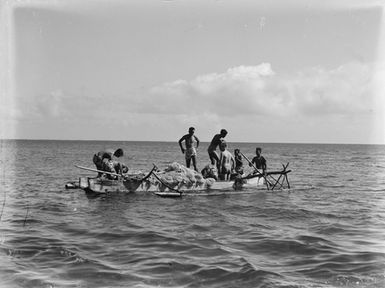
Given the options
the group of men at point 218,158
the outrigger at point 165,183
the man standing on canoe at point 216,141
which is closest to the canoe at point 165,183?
the outrigger at point 165,183

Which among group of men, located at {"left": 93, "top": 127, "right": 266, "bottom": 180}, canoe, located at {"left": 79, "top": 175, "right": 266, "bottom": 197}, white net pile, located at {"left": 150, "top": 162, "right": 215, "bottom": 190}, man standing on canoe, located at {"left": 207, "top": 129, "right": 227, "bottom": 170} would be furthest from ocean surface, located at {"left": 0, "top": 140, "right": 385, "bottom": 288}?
man standing on canoe, located at {"left": 207, "top": 129, "right": 227, "bottom": 170}

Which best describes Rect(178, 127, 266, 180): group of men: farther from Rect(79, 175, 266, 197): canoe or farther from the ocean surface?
the ocean surface

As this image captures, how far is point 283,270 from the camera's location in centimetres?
747

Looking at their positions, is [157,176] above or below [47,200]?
above

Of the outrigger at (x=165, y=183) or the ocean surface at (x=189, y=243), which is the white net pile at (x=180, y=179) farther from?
the ocean surface at (x=189, y=243)

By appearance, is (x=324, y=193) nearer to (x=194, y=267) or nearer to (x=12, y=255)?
(x=194, y=267)

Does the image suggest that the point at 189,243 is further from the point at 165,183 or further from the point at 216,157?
the point at 216,157

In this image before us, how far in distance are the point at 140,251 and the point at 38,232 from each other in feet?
11.0

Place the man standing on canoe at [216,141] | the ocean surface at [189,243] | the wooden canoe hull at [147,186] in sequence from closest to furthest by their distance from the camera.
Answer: the ocean surface at [189,243], the wooden canoe hull at [147,186], the man standing on canoe at [216,141]

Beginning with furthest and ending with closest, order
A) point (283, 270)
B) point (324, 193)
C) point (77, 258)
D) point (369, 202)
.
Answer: point (324, 193)
point (369, 202)
point (77, 258)
point (283, 270)


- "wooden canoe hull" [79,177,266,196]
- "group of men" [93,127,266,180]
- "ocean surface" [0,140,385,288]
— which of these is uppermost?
"group of men" [93,127,266,180]

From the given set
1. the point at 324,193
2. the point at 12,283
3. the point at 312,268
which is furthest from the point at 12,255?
the point at 324,193

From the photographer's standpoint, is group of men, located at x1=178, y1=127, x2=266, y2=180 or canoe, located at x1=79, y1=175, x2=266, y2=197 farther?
group of men, located at x1=178, y1=127, x2=266, y2=180

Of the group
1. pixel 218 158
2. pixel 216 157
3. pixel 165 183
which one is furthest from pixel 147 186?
pixel 218 158
